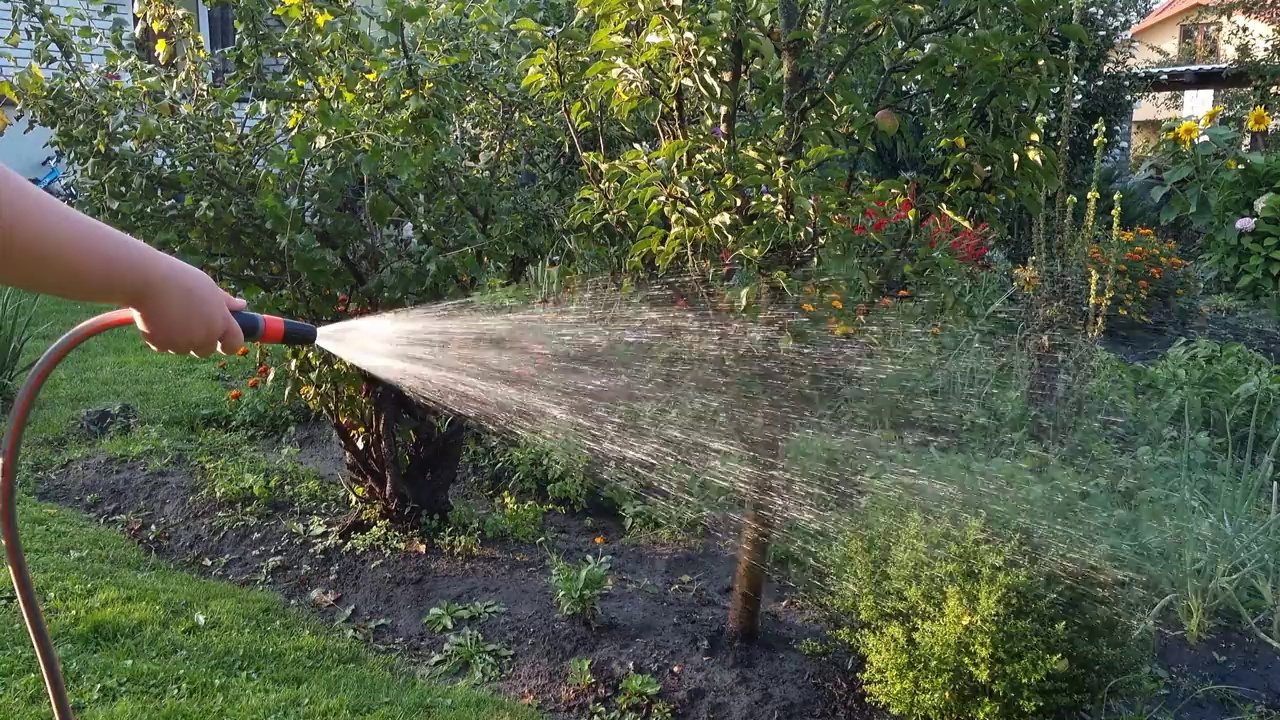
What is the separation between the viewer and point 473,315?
314 cm

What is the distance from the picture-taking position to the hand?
A: 54.2 inches

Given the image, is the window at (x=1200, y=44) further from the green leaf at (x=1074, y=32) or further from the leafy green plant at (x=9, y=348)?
the leafy green plant at (x=9, y=348)

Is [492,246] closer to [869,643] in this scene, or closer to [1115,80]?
[869,643]

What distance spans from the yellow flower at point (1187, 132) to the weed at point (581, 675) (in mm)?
5385

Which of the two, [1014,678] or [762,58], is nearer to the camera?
[1014,678]

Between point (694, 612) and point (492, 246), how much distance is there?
135 cm

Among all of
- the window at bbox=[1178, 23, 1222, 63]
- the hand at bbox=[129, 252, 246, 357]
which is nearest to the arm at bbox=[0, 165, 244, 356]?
the hand at bbox=[129, 252, 246, 357]

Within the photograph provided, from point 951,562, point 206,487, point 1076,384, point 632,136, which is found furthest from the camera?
point 206,487

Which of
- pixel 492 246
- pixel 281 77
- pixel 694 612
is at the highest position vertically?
pixel 281 77

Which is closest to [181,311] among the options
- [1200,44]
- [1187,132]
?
[1187,132]

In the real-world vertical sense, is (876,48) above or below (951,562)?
above

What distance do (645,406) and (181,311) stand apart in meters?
1.68

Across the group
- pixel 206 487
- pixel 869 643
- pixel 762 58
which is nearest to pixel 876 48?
pixel 762 58

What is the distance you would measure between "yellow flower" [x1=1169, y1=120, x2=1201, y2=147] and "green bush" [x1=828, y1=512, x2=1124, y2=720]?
4813 mm
